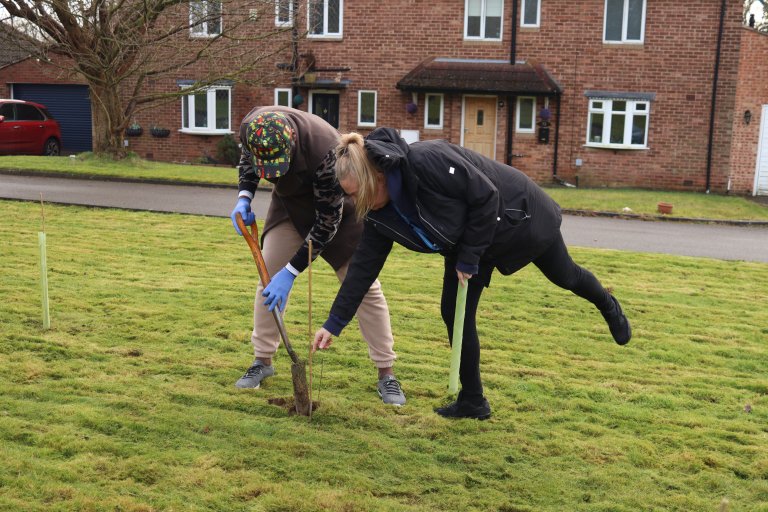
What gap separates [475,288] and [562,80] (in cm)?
2131

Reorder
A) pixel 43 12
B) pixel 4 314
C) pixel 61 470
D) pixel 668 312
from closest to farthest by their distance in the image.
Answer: pixel 61 470
pixel 4 314
pixel 668 312
pixel 43 12

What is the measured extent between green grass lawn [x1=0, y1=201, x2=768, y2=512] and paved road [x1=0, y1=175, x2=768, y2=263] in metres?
3.93

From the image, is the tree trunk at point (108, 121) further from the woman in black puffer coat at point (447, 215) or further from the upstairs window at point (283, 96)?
the woman in black puffer coat at point (447, 215)

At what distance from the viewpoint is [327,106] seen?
87.8ft

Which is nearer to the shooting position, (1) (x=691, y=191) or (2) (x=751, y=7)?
(1) (x=691, y=191)

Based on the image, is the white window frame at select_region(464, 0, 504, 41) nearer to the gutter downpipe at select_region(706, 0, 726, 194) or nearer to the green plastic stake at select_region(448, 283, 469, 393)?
the gutter downpipe at select_region(706, 0, 726, 194)

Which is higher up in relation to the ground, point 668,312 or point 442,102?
point 442,102

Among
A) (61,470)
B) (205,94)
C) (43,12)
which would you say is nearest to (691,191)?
(205,94)

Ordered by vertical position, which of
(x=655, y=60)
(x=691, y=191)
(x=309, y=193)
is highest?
(x=655, y=60)

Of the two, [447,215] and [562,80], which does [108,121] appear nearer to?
[562,80]

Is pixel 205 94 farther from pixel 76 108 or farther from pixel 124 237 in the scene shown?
pixel 124 237

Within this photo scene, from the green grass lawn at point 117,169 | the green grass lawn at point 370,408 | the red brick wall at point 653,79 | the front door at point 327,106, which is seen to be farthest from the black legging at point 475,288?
the front door at point 327,106

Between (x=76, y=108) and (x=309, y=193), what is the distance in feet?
101

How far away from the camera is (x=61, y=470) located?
13.2 ft
